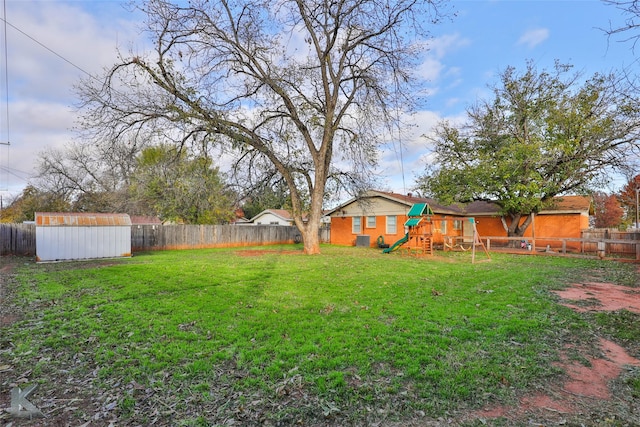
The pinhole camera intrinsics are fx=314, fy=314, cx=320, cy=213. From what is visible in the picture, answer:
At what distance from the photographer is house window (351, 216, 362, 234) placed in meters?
24.2

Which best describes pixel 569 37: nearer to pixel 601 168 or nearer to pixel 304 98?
pixel 304 98

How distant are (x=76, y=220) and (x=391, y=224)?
1782 centimetres

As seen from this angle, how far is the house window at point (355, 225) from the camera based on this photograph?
24.2 m

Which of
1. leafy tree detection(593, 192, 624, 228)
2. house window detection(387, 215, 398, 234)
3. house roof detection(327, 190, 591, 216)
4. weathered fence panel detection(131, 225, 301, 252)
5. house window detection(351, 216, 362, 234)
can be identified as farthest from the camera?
leafy tree detection(593, 192, 624, 228)

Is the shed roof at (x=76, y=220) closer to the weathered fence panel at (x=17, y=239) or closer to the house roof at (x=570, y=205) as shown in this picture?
the weathered fence panel at (x=17, y=239)

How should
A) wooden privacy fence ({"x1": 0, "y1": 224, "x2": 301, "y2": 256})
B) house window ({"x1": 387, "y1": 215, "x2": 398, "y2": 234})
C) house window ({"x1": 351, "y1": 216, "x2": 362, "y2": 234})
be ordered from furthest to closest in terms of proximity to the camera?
house window ({"x1": 351, "y1": 216, "x2": 362, "y2": 234}) < house window ({"x1": 387, "y1": 215, "x2": 398, "y2": 234}) < wooden privacy fence ({"x1": 0, "y1": 224, "x2": 301, "y2": 256})

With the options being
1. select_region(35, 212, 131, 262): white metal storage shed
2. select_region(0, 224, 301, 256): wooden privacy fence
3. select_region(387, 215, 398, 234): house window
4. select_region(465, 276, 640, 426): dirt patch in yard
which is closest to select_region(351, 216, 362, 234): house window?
select_region(387, 215, 398, 234): house window

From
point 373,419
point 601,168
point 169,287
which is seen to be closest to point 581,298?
point 373,419

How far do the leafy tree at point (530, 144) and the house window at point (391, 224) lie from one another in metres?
2.90

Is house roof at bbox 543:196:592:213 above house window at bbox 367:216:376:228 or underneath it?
above

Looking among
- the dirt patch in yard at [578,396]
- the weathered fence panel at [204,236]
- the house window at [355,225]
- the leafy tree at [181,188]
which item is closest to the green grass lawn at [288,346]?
the dirt patch in yard at [578,396]

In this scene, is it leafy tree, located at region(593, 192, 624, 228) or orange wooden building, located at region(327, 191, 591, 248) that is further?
leafy tree, located at region(593, 192, 624, 228)

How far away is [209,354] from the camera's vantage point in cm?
412

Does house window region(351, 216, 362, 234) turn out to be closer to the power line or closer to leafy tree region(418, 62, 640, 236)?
leafy tree region(418, 62, 640, 236)
